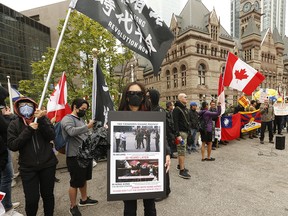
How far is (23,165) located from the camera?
2.47m

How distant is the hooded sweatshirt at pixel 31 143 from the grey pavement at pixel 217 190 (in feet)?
4.52

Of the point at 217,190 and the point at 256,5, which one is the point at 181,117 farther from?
the point at 256,5

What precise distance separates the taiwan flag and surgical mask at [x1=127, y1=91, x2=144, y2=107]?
→ 7.19m

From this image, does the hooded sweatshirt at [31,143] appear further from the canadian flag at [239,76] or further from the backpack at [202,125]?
the canadian flag at [239,76]

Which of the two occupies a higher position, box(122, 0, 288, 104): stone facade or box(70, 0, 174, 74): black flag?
box(122, 0, 288, 104): stone facade

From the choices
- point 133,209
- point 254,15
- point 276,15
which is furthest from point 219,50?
point 276,15

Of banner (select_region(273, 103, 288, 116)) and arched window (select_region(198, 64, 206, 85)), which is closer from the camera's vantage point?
banner (select_region(273, 103, 288, 116))

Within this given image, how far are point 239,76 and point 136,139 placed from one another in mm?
5810

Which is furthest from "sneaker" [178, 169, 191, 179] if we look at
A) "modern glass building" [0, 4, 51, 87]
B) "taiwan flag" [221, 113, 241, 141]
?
"modern glass building" [0, 4, 51, 87]

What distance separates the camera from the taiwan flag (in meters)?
8.38

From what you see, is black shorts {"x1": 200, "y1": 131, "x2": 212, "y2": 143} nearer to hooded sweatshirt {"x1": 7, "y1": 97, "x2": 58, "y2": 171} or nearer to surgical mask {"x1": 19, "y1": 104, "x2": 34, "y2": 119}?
hooded sweatshirt {"x1": 7, "y1": 97, "x2": 58, "y2": 171}

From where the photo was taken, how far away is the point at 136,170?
191cm

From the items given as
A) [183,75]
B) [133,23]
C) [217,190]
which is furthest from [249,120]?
[183,75]

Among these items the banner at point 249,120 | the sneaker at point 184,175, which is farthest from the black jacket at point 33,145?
the banner at point 249,120
